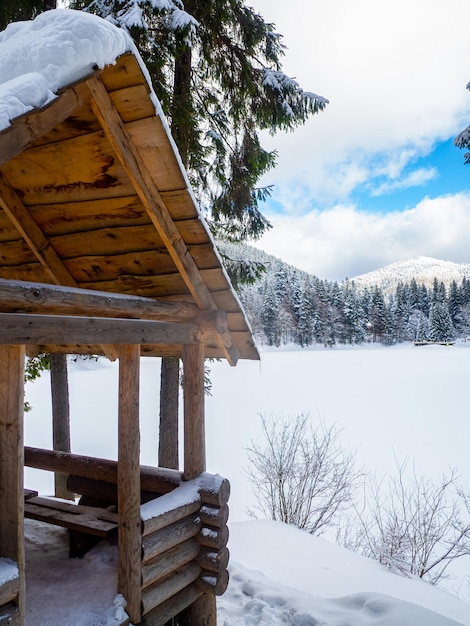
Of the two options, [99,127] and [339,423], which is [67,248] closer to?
[99,127]

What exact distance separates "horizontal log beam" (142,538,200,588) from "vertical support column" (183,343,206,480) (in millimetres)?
607

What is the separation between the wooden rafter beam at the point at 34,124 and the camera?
1.73 metres

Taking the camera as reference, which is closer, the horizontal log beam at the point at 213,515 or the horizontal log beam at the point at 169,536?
the horizontal log beam at the point at 169,536

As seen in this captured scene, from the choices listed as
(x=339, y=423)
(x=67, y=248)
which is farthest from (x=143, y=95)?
(x=339, y=423)

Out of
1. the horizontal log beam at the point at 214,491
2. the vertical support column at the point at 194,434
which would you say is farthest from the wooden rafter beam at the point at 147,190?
the horizontal log beam at the point at 214,491

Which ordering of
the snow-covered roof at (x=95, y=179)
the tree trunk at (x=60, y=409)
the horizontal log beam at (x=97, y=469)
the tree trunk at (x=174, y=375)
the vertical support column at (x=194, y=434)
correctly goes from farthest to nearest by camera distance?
the tree trunk at (x=60, y=409) → the tree trunk at (x=174, y=375) → the horizontal log beam at (x=97, y=469) → the vertical support column at (x=194, y=434) → the snow-covered roof at (x=95, y=179)

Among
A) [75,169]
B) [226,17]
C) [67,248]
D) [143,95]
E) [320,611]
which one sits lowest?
[320,611]

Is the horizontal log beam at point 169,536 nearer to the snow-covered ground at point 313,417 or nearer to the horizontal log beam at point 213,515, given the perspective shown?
the horizontal log beam at point 213,515

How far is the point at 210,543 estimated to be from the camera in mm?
3900

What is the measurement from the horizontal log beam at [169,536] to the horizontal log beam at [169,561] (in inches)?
2.3

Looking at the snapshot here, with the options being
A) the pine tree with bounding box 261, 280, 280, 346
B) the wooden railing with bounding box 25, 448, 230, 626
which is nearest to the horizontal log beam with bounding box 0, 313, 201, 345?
the wooden railing with bounding box 25, 448, 230, 626

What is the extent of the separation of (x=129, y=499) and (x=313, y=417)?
17700 mm

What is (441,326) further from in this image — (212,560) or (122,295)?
(122,295)

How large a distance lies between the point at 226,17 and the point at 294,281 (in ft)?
208
